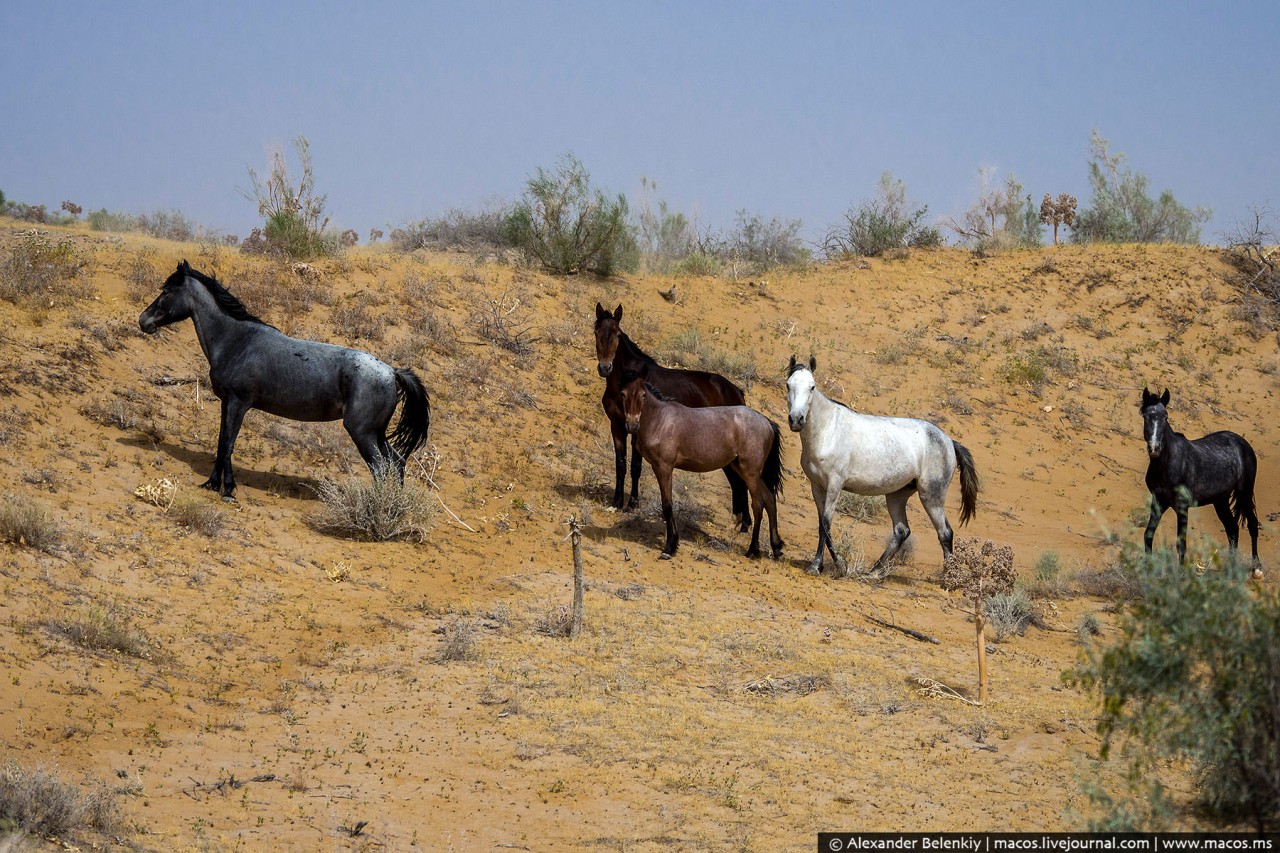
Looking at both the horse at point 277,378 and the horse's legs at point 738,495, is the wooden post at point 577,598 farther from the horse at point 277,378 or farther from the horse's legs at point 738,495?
the horse's legs at point 738,495

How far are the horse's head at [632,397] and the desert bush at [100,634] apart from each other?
20.5 ft

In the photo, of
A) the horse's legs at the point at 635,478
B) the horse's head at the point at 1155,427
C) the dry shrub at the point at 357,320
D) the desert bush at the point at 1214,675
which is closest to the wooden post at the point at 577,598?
the horse's legs at the point at 635,478

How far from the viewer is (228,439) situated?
13305 millimetres

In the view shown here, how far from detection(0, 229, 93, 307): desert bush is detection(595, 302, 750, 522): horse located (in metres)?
7.75

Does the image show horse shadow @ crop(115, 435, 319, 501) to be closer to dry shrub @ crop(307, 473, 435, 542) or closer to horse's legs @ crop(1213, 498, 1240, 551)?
dry shrub @ crop(307, 473, 435, 542)

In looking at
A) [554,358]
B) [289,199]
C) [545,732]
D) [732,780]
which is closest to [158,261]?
[289,199]

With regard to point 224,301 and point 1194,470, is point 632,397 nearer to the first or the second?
point 224,301

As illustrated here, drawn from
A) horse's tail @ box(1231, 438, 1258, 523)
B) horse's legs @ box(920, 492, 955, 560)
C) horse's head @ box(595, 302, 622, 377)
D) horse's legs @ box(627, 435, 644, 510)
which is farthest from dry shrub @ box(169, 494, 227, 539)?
horse's tail @ box(1231, 438, 1258, 523)

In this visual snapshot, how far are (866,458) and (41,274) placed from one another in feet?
39.1

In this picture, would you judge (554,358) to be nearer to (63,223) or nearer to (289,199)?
(289,199)

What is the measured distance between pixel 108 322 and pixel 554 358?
782 cm

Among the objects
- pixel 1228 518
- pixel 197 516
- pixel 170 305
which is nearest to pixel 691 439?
pixel 197 516

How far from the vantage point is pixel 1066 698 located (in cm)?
1013

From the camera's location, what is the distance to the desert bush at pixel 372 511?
523 inches
